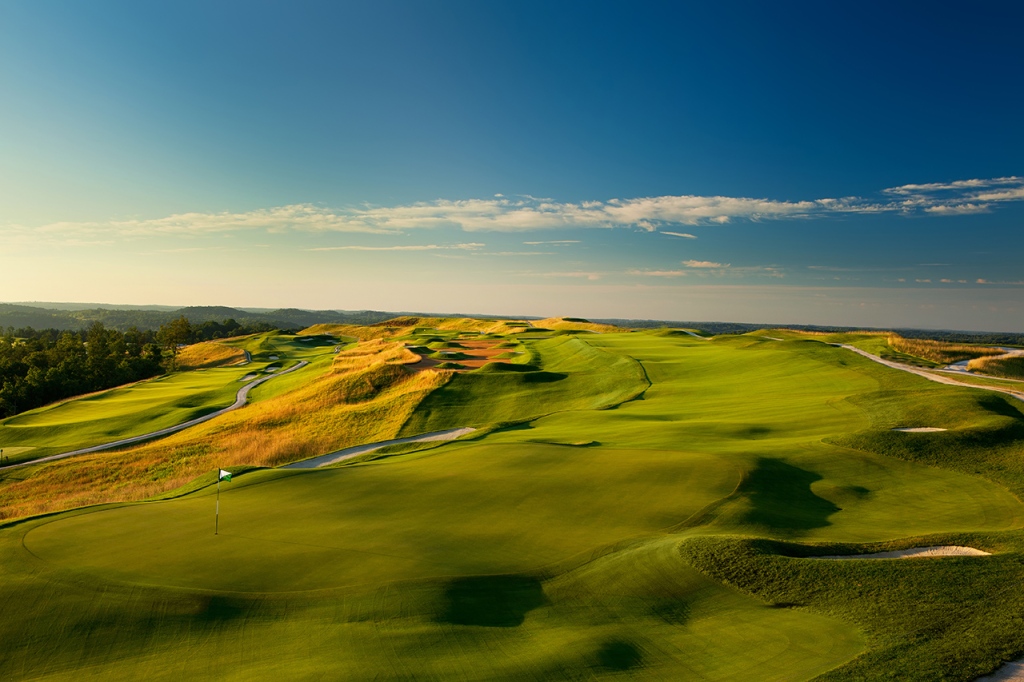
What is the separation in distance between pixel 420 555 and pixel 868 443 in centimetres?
1708

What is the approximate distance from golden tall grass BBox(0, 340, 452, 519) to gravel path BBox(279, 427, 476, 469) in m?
2.77

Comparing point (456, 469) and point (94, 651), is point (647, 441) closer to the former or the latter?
point (456, 469)

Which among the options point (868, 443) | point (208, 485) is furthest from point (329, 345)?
point (868, 443)

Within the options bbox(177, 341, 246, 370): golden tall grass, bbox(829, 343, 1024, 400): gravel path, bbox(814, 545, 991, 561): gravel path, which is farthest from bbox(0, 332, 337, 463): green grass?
bbox(829, 343, 1024, 400): gravel path

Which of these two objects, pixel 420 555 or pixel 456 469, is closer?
pixel 420 555

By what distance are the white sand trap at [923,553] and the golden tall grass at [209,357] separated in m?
85.8

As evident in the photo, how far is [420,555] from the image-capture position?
11.0 m

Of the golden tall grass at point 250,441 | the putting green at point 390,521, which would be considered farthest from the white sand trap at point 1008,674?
the golden tall grass at point 250,441

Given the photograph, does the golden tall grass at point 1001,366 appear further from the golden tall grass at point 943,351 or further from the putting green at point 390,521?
Result: the putting green at point 390,521

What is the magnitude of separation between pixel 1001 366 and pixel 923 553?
2792cm

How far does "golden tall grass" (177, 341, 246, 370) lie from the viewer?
85562mm

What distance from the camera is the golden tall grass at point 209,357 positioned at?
85.6 metres

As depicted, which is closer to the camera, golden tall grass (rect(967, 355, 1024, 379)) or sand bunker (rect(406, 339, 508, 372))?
golden tall grass (rect(967, 355, 1024, 379))

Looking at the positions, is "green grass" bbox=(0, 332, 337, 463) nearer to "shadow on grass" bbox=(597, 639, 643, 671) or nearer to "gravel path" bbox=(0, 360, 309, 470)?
"gravel path" bbox=(0, 360, 309, 470)
